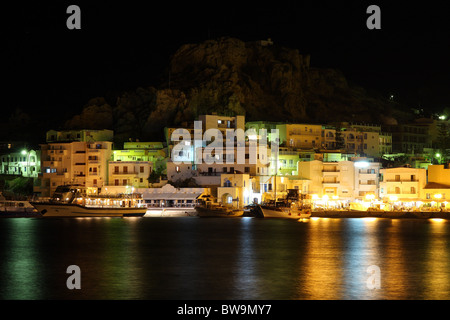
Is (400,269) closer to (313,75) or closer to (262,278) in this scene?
(262,278)

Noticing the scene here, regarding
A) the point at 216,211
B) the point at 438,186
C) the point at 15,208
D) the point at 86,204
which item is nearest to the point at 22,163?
the point at 15,208

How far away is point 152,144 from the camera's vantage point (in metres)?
69.5

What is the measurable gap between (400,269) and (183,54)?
177ft

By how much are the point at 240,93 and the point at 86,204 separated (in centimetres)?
2177

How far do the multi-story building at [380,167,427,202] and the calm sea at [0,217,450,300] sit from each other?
8.34 m

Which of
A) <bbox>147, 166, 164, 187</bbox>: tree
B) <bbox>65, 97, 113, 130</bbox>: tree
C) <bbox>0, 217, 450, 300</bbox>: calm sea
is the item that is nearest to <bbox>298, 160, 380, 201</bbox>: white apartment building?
<bbox>0, 217, 450, 300</bbox>: calm sea

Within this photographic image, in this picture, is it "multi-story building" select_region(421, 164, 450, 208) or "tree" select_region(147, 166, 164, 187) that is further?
"tree" select_region(147, 166, 164, 187)

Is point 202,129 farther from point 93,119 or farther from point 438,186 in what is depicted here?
point 438,186

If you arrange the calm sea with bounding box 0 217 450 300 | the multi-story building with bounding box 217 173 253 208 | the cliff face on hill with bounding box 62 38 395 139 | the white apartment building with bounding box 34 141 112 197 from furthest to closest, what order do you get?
the cliff face on hill with bounding box 62 38 395 139
the white apartment building with bounding box 34 141 112 197
the multi-story building with bounding box 217 173 253 208
the calm sea with bounding box 0 217 450 300

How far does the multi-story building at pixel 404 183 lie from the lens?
212ft

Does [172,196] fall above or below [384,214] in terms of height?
above

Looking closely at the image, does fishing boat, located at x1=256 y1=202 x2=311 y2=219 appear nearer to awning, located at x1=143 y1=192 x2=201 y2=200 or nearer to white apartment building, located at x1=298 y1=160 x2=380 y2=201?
white apartment building, located at x1=298 y1=160 x2=380 y2=201

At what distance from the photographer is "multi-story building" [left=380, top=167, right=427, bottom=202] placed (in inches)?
2539

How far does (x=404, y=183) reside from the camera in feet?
213
